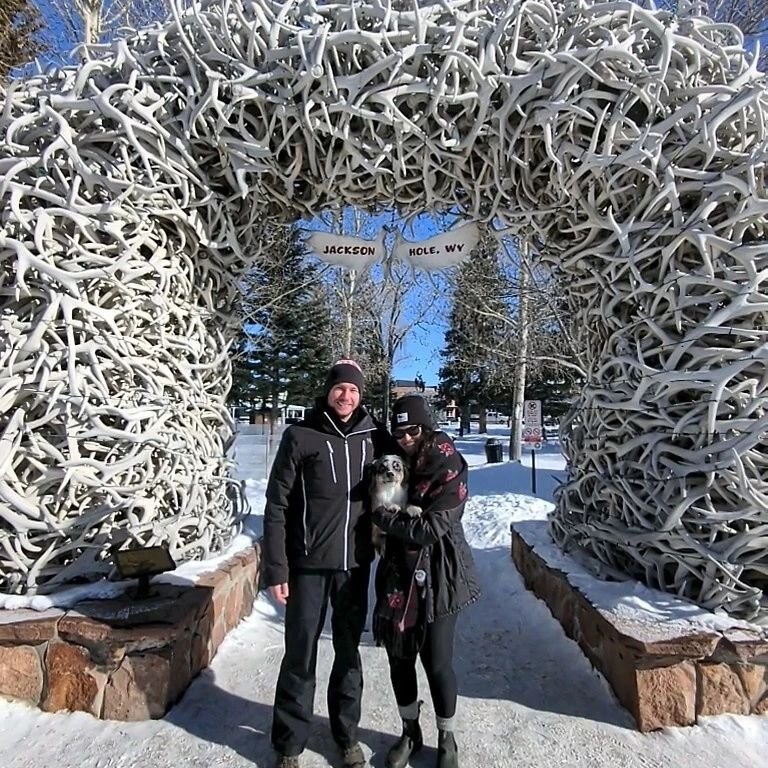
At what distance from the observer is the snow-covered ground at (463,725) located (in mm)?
2191

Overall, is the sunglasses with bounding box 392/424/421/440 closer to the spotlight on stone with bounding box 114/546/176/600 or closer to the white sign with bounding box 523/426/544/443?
the spotlight on stone with bounding box 114/546/176/600

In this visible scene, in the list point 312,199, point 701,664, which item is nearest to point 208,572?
point 312,199

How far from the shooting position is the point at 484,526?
6.12 m

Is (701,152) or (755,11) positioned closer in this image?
(701,152)

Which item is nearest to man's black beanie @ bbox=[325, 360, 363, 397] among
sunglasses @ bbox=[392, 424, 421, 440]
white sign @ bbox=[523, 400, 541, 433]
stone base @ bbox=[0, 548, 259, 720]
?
sunglasses @ bbox=[392, 424, 421, 440]

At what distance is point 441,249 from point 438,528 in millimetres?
1757

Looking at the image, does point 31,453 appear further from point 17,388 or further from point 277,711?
point 277,711

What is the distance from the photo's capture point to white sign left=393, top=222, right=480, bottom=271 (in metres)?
3.19

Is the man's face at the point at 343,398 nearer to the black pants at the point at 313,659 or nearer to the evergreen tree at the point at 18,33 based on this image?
the black pants at the point at 313,659

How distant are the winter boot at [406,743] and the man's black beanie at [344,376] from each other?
4.29 ft

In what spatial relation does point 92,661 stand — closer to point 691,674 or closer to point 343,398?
point 343,398

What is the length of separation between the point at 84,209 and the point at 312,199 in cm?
120

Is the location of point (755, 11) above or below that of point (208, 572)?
above

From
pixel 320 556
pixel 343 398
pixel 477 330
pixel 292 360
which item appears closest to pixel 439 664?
pixel 320 556
